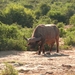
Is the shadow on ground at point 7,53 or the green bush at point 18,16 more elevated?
the green bush at point 18,16

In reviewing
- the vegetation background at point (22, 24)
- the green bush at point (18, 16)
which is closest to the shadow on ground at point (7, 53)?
the vegetation background at point (22, 24)

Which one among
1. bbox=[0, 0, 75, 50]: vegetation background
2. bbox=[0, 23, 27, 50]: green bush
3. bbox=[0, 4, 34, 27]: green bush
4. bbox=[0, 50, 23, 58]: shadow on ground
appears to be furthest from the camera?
bbox=[0, 4, 34, 27]: green bush

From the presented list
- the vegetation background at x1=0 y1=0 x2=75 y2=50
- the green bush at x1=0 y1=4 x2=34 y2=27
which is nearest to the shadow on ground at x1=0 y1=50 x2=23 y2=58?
the vegetation background at x1=0 y1=0 x2=75 y2=50

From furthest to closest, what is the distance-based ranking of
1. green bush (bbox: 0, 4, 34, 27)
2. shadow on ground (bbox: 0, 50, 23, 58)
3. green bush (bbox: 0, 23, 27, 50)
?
green bush (bbox: 0, 4, 34, 27) → green bush (bbox: 0, 23, 27, 50) → shadow on ground (bbox: 0, 50, 23, 58)

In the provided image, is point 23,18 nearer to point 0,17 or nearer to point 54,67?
point 0,17

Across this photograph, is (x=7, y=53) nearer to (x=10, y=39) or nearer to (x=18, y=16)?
(x=10, y=39)

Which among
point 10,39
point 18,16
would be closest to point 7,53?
point 10,39

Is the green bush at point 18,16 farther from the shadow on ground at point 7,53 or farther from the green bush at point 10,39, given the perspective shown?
the shadow on ground at point 7,53

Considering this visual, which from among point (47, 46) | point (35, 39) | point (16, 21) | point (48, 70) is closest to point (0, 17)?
point (16, 21)

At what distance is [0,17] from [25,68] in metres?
18.7

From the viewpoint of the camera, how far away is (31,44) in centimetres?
1645

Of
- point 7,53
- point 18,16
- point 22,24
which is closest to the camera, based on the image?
point 7,53

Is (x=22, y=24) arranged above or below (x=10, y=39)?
above

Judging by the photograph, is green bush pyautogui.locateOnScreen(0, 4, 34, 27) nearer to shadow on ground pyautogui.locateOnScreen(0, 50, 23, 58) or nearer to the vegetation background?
the vegetation background
